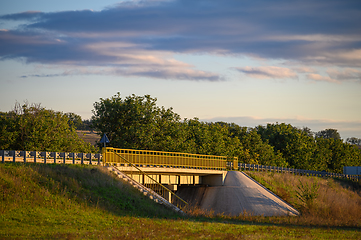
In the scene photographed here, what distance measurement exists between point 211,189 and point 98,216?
73.5 feet

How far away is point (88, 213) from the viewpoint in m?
26.2

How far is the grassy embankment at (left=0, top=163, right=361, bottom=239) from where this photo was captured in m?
22.7

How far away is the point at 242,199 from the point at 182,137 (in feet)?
58.5

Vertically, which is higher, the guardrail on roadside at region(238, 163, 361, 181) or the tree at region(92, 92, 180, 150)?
the tree at region(92, 92, 180, 150)

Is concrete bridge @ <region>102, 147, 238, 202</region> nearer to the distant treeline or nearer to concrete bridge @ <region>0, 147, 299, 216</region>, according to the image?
concrete bridge @ <region>0, 147, 299, 216</region>

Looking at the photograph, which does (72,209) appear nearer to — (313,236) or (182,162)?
(313,236)

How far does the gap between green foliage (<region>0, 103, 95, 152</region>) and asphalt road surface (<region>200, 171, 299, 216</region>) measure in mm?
A: 17855

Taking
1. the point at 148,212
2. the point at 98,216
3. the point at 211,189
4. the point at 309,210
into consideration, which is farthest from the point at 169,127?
the point at 98,216

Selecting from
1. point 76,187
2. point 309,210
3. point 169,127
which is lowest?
point 309,210

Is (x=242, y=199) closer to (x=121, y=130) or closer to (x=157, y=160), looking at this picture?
(x=157, y=160)

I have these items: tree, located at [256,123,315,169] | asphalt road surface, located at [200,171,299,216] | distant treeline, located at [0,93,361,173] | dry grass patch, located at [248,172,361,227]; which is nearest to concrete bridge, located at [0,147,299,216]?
asphalt road surface, located at [200,171,299,216]

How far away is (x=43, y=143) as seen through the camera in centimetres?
4881

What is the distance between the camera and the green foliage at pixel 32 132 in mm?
47562

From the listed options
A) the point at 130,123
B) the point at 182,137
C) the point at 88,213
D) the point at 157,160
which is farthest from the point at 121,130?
the point at 88,213
